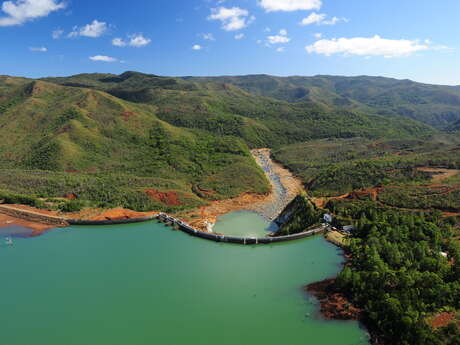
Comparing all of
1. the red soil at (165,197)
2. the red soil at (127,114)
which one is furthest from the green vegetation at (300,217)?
the red soil at (127,114)

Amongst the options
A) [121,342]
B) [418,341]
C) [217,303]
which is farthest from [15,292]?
[418,341]

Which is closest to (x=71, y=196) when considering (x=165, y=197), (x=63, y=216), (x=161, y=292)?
(x=63, y=216)

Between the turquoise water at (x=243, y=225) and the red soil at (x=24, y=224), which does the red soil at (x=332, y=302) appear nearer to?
the turquoise water at (x=243, y=225)

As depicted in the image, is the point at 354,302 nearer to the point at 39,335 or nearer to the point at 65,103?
the point at 39,335

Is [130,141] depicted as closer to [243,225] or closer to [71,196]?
[71,196]

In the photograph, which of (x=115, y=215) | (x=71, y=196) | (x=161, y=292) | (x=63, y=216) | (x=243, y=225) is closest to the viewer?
(x=161, y=292)

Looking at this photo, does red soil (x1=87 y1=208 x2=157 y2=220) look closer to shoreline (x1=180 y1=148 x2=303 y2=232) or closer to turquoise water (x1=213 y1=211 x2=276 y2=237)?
shoreline (x1=180 y1=148 x2=303 y2=232)

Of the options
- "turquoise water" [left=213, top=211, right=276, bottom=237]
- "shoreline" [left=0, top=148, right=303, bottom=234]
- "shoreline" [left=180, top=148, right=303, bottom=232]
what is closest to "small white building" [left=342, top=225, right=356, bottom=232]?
"turquoise water" [left=213, top=211, right=276, bottom=237]
